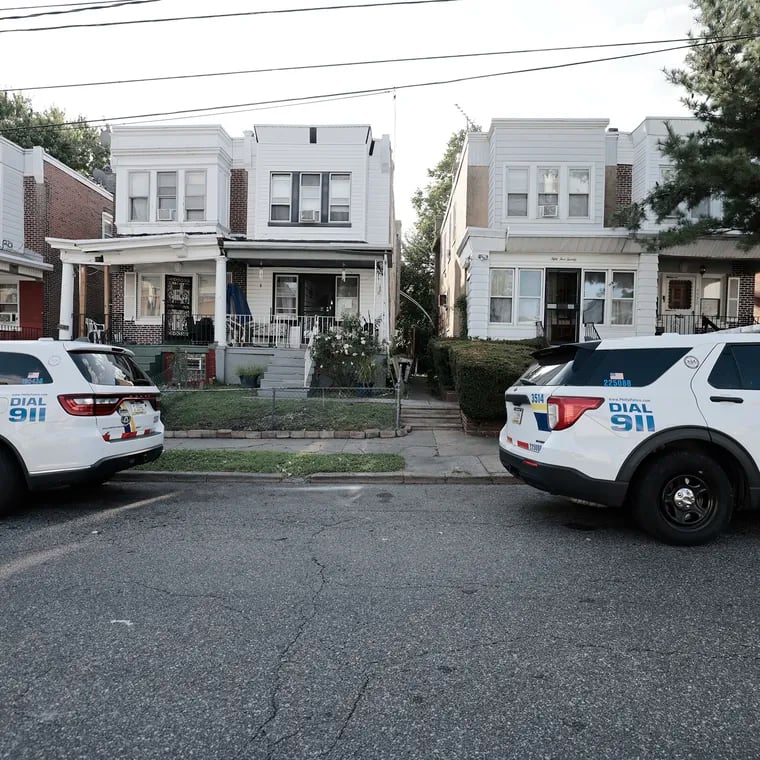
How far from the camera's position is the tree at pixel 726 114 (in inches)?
405

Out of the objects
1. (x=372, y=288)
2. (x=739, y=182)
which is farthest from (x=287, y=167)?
(x=739, y=182)

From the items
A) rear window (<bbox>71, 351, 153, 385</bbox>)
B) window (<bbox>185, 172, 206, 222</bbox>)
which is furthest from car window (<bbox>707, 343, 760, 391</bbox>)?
window (<bbox>185, 172, 206, 222</bbox>)

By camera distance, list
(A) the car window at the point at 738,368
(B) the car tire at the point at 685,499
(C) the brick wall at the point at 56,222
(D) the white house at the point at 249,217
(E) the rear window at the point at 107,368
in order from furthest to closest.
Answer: (C) the brick wall at the point at 56,222, (D) the white house at the point at 249,217, (E) the rear window at the point at 107,368, (A) the car window at the point at 738,368, (B) the car tire at the point at 685,499

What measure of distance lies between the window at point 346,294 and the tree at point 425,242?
1638 cm

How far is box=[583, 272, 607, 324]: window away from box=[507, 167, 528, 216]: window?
269 centimetres

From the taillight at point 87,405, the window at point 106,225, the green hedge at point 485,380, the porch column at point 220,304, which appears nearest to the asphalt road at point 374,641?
the taillight at point 87,405

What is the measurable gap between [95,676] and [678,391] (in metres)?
4.75

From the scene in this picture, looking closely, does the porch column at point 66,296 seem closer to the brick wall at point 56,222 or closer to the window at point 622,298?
the brick wall at point 56,222

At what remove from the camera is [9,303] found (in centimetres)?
2070

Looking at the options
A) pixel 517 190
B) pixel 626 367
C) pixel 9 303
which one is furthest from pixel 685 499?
pixel 9 303

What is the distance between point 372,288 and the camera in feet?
62.2

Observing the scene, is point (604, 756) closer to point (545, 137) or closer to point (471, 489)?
point (471, 489)

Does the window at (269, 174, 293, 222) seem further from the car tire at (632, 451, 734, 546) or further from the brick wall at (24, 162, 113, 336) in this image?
the car tire at (632, 451, 734, 546)

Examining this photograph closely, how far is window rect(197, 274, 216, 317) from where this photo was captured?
19.3 metres
